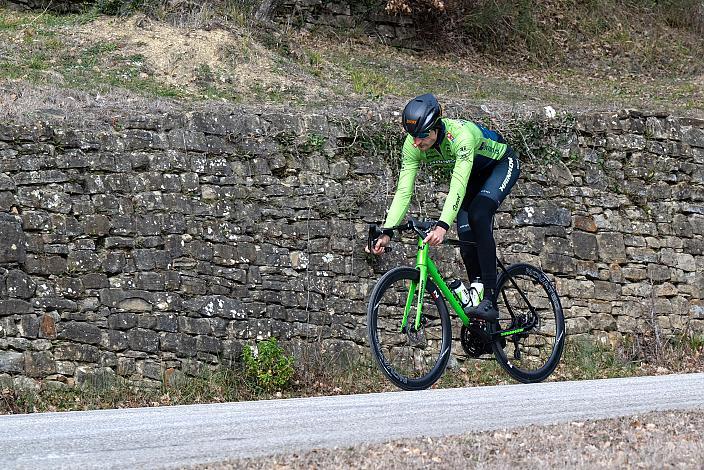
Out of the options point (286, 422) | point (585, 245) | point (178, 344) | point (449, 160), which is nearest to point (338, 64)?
point (585, 245)

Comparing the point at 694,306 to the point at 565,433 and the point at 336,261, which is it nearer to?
the point at 336,261

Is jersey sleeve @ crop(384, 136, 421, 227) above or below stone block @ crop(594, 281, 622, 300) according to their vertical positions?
above

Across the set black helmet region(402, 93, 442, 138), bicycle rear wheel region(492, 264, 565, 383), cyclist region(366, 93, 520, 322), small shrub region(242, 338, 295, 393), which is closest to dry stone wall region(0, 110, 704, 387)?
small shrub region(242, 338, 295, 393)

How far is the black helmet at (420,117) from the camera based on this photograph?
6.90 metres

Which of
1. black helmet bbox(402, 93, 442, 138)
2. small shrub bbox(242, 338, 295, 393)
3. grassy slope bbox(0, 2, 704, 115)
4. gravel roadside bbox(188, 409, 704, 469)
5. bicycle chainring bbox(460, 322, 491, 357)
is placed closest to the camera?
gravel roadside bbox(188, 409, 704, 469)

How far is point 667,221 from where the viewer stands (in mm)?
13297

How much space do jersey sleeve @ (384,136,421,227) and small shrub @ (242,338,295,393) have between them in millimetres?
3262

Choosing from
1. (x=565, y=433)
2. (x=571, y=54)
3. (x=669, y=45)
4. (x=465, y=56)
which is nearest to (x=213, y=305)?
(x=565, y=433)

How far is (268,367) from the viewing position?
10.1 m

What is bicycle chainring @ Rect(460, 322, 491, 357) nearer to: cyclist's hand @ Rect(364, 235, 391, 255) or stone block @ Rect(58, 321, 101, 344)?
cyclist's hand @ Rect(364, 235, 391, 255)

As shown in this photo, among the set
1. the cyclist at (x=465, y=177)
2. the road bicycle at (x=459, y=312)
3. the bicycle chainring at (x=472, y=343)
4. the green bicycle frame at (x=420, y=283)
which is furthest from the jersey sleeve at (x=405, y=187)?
the bicycle chainring at (x=472, y=343)

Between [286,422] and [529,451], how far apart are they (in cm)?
141

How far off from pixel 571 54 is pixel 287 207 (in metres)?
13.9

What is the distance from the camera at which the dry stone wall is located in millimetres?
9953
